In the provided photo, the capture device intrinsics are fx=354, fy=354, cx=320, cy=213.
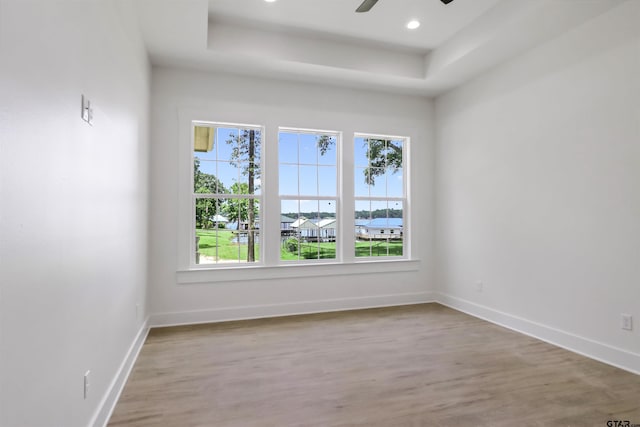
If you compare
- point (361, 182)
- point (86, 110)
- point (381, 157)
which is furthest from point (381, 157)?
point (86, 110)

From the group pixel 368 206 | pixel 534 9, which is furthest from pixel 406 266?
pixel 534 9

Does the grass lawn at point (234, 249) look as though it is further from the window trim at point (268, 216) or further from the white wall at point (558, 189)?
the white wall at point (558, 189)

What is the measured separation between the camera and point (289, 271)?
14.2ft

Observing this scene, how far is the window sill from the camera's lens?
157 inches

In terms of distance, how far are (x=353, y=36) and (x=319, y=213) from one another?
2.10 meters

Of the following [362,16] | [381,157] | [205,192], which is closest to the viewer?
[362,16]

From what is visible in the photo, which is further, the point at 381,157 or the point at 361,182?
the point at 381,157

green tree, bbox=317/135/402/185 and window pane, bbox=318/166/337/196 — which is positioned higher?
green tree, bbox=317/135/402/185

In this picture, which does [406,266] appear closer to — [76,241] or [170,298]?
[170,298]

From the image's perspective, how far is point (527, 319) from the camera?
3604 millimetres

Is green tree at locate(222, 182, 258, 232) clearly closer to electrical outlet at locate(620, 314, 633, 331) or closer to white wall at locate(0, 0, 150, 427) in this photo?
white wall at locate(0, 0, 150, 427)

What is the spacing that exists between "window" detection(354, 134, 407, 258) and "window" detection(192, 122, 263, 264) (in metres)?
1.36

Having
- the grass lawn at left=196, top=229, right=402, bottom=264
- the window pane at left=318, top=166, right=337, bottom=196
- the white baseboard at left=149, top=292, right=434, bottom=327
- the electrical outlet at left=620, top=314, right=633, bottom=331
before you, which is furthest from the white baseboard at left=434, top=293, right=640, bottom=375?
the window pane at left=318, top=166, right=337, bottom=196

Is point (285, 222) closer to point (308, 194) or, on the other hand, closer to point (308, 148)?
point (308, 194)
